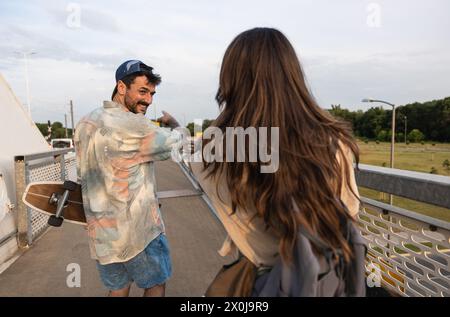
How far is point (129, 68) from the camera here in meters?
2.00

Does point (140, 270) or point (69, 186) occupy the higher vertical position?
point (69, 186)

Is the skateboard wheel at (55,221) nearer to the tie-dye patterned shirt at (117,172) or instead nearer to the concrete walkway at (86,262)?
the tie-dye patterned shirt at (117,172)

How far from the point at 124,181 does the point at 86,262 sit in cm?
235

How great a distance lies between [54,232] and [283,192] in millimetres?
4649

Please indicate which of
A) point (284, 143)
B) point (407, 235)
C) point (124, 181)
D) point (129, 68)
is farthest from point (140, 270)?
point (407, 235)

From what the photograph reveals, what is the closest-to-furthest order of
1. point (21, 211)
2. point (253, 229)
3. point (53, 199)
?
point (253, 229) < point (53, 199) < point (21, 211)

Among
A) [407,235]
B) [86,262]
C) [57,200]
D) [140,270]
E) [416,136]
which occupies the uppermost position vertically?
[57,200]

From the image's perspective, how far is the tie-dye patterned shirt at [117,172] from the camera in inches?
72.2

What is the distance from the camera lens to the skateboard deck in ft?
7.06

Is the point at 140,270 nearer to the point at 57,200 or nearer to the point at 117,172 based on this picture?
the point at 117,172

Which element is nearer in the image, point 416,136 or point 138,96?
point 138,96

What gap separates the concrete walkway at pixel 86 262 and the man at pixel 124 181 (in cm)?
119

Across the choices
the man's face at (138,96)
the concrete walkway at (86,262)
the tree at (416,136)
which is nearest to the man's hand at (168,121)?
the man's face at (138,96)
